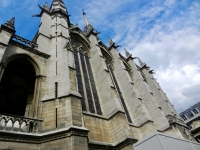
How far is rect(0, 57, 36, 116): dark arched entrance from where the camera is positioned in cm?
999

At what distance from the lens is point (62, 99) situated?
24.4 feet

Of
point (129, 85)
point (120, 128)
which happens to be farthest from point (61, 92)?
point (129, 85)

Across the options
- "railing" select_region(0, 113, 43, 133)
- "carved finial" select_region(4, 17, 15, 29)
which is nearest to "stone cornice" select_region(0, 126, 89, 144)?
"railing" select_region(0, 113, 43, 133)

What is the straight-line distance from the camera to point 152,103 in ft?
49.5

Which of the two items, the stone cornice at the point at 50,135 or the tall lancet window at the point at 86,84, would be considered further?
the tall lancet window at the point at 86,84

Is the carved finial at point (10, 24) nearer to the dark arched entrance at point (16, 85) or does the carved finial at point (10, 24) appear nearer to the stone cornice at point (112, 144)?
the dark arched entrance at point (16, 85)

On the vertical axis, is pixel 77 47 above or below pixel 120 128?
above

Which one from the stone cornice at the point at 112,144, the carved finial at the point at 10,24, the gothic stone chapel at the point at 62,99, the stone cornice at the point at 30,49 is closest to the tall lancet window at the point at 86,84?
the gothic stone chapel at the point at 62,99

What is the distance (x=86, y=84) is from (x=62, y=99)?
4167 millimetres

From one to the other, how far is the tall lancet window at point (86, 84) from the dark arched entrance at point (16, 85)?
3030 millimetres

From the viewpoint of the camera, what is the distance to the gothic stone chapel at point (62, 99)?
6035 millimetres

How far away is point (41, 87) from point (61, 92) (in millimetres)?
1235

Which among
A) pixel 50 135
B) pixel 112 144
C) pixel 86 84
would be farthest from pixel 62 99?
pixel 86 84

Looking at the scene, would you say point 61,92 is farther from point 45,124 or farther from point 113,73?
point 113,73
